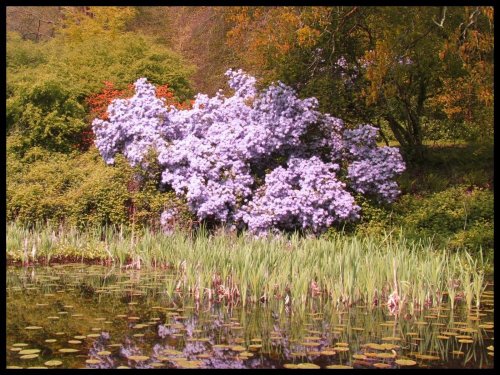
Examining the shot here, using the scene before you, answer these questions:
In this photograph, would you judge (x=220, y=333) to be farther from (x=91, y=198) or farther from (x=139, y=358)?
(x=91, y=198)

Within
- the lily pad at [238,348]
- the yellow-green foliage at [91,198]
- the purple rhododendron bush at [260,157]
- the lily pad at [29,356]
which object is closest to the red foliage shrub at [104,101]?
the yellow-green foliage at [91,198]

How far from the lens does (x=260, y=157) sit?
1212 centimetres

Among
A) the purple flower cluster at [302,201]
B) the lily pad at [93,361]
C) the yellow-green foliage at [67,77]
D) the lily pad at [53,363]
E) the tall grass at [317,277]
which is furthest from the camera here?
the yellow-green foliage at [67,77]

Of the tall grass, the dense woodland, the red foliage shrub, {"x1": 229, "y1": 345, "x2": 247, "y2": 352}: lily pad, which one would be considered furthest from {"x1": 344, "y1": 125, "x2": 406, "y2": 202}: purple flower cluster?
{"x1": 229, "y1": 345, "x2": 247, "y2": 352}: lily pad

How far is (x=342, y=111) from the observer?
46.4 ft

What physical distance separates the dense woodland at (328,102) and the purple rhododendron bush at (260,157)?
0.55 metres

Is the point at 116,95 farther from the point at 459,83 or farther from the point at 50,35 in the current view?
the point at 50,35

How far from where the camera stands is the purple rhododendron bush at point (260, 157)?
37.7 feet

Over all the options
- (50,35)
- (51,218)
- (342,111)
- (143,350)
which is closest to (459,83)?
(342,111)

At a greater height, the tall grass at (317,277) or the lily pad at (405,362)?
the tall grass at (317,277)

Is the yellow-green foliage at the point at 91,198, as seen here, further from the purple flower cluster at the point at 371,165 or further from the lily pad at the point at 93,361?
the lily pad at the point at 93,361

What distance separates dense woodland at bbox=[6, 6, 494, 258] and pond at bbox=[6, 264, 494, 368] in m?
4.13

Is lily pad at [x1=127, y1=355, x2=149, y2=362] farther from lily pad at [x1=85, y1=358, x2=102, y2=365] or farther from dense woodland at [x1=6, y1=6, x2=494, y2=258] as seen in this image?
dense woodland at [x1=6, y1=6, x2=494, y2=258]

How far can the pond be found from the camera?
506 cm
